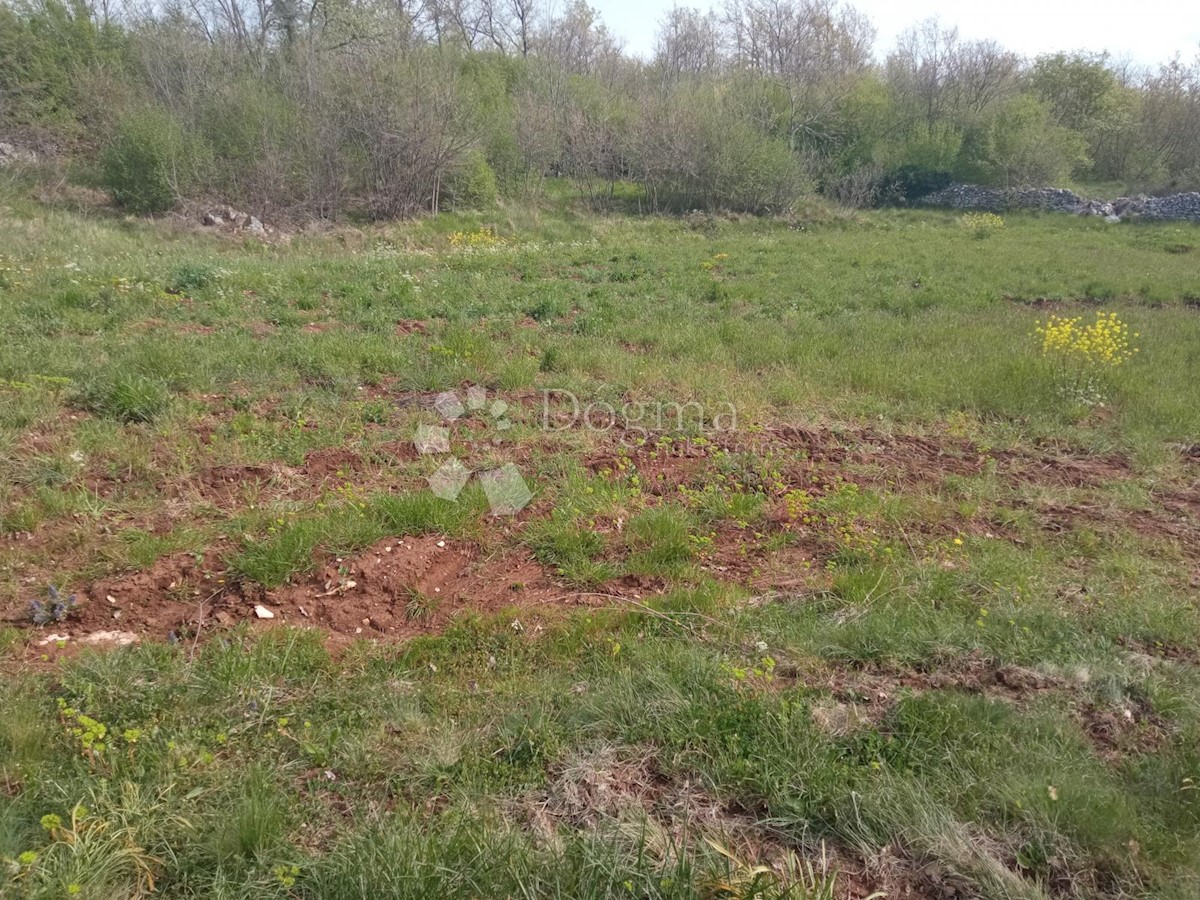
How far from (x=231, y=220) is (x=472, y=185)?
7.66 meters

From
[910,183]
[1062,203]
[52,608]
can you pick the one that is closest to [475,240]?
[52,608]

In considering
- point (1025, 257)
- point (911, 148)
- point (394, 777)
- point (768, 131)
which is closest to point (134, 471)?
point (394, 777)

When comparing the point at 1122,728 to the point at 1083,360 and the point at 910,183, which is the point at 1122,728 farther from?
the point at 910,183

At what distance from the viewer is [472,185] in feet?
73.5

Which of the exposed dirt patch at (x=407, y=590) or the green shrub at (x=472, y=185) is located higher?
the green shrub at (x=472, y=185)

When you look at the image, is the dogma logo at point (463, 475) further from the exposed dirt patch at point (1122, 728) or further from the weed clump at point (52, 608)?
the exposed dirt patch at point (1122, 728)

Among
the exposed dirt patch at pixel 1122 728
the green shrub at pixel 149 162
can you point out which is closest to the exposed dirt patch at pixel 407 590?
the exposed dirt patch at pixel 1122 728

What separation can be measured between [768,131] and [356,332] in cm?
2853

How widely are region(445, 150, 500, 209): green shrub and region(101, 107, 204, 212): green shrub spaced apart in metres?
7.01

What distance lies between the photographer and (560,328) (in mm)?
9070

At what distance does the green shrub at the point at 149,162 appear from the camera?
698 inches

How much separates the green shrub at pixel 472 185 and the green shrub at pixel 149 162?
7.01 m

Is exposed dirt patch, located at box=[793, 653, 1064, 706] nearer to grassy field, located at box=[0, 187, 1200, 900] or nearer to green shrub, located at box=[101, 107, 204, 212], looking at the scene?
grassy field, located at box=[0, 187, 1200, 900]

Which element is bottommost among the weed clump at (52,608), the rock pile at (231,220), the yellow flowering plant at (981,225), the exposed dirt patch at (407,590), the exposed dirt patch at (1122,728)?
the exposed dirt patch at (1122,728)
